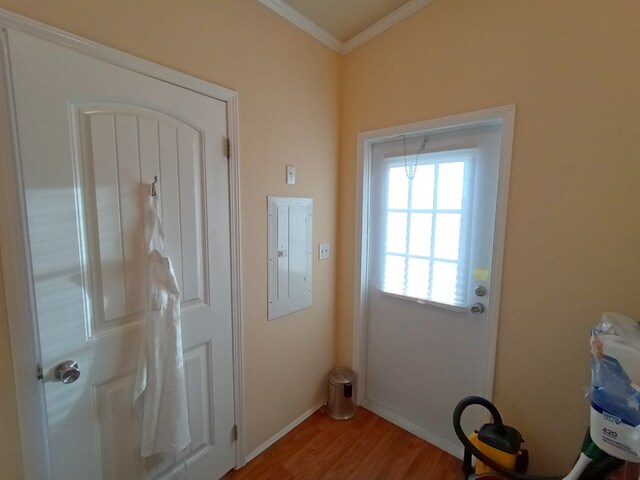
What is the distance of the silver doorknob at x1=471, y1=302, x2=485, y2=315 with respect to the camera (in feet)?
5.22

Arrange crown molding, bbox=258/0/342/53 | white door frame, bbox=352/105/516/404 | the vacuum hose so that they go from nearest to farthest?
the vacuum hose < white door frame, bbox=352/105/516/404 < crown molding, bbox=258/0/342/53

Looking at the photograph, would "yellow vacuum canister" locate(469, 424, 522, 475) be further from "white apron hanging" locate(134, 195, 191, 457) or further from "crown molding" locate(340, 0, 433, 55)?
"crown molding" locate(340, 0, 433, 55)

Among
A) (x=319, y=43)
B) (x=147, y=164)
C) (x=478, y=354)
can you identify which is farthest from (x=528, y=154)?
(x=147, y=164)

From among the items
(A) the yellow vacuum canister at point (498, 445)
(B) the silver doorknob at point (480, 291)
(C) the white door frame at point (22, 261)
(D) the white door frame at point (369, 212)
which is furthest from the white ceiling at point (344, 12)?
(A) the yellow vacuum canister at point (498, 445)

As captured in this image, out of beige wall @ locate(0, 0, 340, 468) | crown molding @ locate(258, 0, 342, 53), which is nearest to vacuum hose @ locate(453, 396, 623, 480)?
beige wall @ locate(0, 0, 340, 468)

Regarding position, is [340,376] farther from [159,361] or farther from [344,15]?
[344,15]

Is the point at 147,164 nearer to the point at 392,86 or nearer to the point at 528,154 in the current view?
the point at 392,86

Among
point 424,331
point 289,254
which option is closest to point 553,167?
point 424,331

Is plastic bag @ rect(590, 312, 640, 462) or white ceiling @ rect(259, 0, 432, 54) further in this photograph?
white ceiling @ rect(259, 0, 432, 54)

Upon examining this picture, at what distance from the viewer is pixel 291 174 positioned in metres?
1.73

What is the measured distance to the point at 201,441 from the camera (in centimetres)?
143

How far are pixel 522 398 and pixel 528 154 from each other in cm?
122

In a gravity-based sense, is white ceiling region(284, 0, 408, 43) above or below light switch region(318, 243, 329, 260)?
above

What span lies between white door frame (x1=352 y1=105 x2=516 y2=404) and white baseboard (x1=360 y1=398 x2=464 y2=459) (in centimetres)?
11
